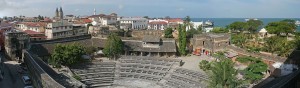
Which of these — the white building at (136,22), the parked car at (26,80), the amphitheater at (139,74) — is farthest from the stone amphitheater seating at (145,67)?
the white building at (136,22)

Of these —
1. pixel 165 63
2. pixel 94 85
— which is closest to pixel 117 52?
pixel 165 63

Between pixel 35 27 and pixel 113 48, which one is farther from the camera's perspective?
pixel 35 27

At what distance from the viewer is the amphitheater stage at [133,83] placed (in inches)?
1367

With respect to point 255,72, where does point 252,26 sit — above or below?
above

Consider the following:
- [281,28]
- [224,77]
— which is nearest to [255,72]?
[224,77]

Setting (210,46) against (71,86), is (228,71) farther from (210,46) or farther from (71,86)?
(210,46)

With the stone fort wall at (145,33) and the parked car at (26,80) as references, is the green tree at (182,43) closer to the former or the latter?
the stone fort wall at (145,33)

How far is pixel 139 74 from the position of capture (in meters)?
37.9

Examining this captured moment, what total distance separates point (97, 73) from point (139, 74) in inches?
208

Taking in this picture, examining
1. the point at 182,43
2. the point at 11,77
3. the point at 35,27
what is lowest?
the point at 11,77

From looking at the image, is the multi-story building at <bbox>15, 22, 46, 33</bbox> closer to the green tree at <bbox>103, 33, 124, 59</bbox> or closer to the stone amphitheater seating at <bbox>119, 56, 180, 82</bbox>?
the green tree at <bbox>103, 33, 124, 59</bbox>

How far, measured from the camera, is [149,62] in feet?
136

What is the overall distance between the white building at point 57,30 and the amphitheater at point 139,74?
25.7 m

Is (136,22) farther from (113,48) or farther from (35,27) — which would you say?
(113,48)
